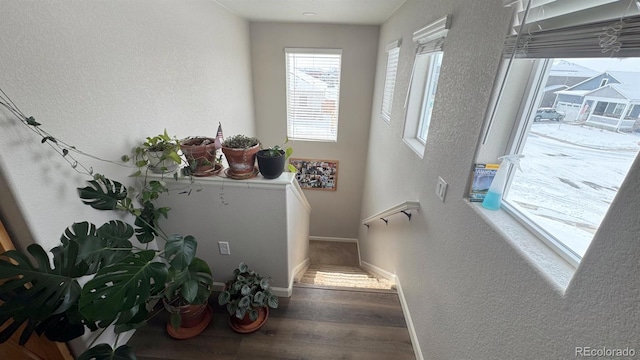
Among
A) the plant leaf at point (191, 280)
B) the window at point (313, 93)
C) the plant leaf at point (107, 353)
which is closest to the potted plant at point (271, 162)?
the plant leaf at point (191, 280)

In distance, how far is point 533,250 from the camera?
781 mm

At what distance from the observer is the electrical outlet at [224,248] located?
6.01 ft

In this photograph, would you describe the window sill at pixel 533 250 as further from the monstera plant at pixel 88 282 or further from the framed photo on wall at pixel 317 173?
the framed photo on wall at pixel 317 173

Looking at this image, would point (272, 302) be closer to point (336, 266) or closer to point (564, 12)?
point (564, 12)

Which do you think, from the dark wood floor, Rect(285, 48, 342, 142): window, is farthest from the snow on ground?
Rect(285, 48, 342, 142): window

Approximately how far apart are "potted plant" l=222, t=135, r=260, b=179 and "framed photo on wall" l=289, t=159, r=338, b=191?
8.63 feet

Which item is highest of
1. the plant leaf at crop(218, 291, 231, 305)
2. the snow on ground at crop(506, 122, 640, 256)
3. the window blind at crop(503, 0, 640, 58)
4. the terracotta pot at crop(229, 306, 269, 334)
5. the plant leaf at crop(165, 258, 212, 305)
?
the window blind at crop(503, 0, 640, 58)

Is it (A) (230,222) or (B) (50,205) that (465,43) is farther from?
(B) (50,205)

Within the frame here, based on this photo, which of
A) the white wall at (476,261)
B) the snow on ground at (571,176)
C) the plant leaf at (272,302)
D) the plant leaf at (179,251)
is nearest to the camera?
the white wall at (476,261)

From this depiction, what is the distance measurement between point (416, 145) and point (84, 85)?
2.14 metres

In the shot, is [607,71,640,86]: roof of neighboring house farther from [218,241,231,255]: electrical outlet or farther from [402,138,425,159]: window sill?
[218,241,231,255]: electrical outlet

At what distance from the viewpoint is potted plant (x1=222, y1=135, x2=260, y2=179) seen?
154 centimetres

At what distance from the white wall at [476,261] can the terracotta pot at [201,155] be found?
1446mm

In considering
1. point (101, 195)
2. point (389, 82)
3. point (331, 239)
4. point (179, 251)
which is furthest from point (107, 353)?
point (331, 239)
